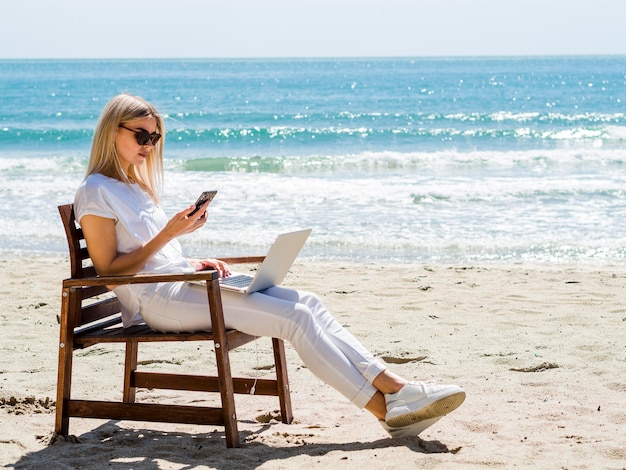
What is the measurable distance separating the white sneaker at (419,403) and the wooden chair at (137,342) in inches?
23.7

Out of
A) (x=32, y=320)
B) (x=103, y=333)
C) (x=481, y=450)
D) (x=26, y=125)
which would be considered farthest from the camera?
(x=26, y=125)

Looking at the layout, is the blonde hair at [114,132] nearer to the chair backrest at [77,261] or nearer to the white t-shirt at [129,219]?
the white t-shirt at [129,219]

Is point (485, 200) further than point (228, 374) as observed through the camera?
Yes

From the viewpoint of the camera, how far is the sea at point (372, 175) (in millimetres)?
9141

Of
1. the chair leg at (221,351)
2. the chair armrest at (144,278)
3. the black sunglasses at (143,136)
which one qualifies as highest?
the black sunglasses at (143,136)

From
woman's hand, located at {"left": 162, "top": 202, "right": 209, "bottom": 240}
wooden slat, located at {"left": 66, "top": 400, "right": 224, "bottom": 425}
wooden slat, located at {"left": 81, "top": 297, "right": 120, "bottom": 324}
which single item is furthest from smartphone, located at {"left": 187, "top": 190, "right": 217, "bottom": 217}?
wooden slat, located at {"left": 66, "top": 400, "right": 224, "bottom": 425}

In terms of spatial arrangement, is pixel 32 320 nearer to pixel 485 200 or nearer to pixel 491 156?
pixel 485 200

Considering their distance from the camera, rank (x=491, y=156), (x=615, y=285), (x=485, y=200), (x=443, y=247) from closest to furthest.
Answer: (x=615, y=285) → (x=443, y=247) → (x=485, y=200) → (x=491, y=156)

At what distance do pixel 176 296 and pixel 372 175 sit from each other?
12.2 meters

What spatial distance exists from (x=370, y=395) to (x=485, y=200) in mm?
8840

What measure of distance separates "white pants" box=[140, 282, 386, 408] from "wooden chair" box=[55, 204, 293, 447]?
7cm

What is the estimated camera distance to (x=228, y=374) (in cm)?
333

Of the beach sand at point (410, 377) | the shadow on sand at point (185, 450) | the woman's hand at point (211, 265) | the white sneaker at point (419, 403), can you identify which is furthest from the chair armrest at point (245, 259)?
the white sneaker at point (419, 403)

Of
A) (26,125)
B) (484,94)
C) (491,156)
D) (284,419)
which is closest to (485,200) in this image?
(491,156)
